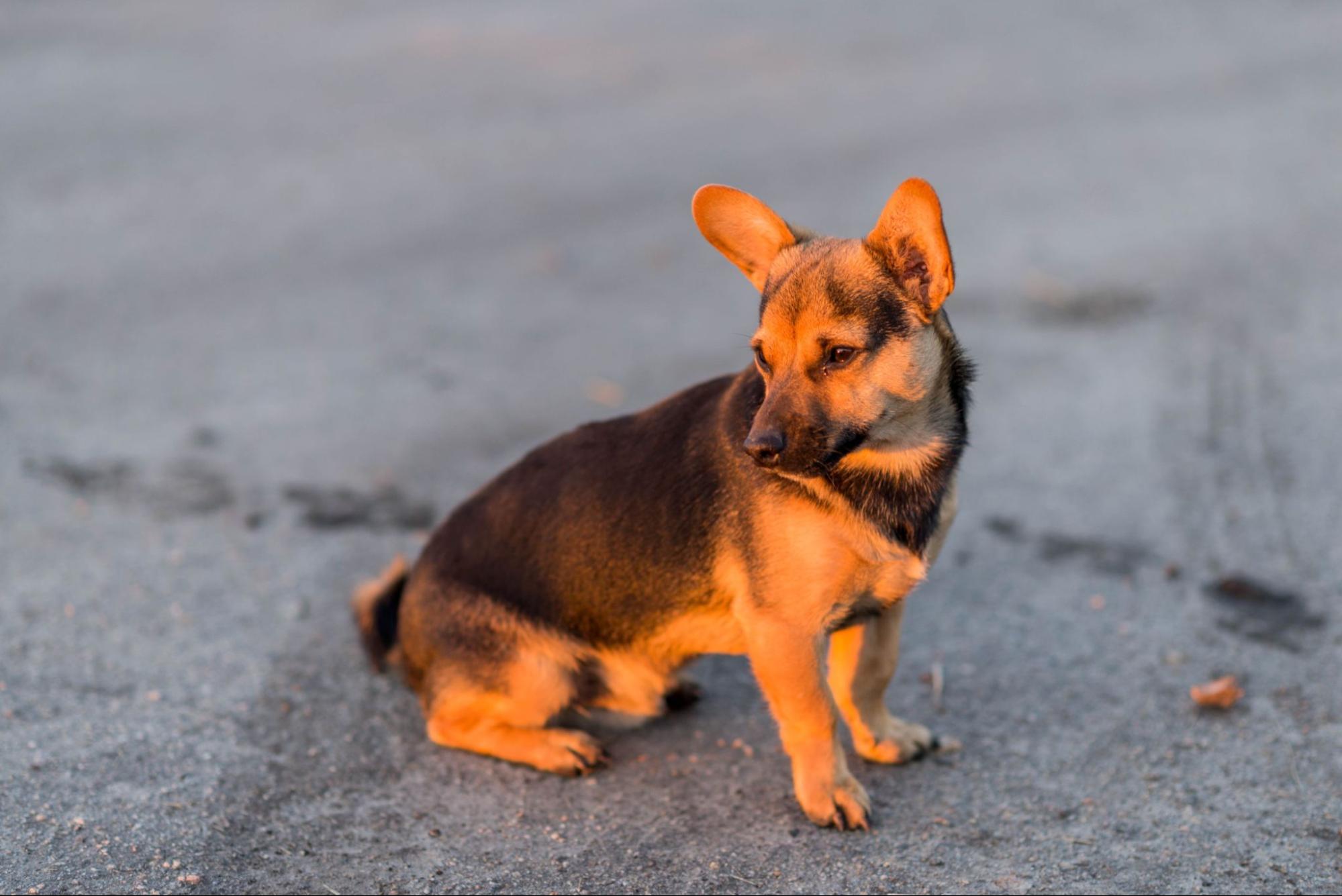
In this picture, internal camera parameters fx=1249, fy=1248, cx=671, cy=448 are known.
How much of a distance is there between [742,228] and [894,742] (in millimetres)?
1735

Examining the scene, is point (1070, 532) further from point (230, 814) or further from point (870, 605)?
point (230, 814)

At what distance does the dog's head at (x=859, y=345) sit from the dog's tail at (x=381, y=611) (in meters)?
1.67

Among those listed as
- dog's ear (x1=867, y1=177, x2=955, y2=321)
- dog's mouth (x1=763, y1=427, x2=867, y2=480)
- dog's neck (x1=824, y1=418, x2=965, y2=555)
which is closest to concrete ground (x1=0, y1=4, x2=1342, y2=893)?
dog's neck (x1=824, y1=418, x2=965, y2=555)

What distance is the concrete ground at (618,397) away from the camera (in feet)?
12.3

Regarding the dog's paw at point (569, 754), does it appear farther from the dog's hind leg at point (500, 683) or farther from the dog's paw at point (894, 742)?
the dog's paw at point (894, 742)

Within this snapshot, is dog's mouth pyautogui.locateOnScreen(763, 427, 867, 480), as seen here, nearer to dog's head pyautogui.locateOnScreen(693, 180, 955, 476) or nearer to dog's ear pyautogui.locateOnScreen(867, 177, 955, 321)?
dog's head pyautogui.locateOnScreen(693, 180, 955, 476)

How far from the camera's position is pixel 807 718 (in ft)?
12.2

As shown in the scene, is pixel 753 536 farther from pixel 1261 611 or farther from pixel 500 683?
pixel 1261 611

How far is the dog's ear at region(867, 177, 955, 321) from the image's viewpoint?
A: 3.32 meters

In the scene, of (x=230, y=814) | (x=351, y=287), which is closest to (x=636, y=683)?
(x=230, y=814)

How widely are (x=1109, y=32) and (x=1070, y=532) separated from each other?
7995 millimetres

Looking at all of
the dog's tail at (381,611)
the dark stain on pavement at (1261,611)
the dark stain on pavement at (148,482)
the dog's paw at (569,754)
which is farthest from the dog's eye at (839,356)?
the dark stain on pavement at (148,482)

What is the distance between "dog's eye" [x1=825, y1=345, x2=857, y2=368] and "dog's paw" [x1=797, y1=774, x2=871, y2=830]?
1.29 meters

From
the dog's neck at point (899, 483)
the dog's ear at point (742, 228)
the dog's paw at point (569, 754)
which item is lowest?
the dog's paw at point (569, 754)
